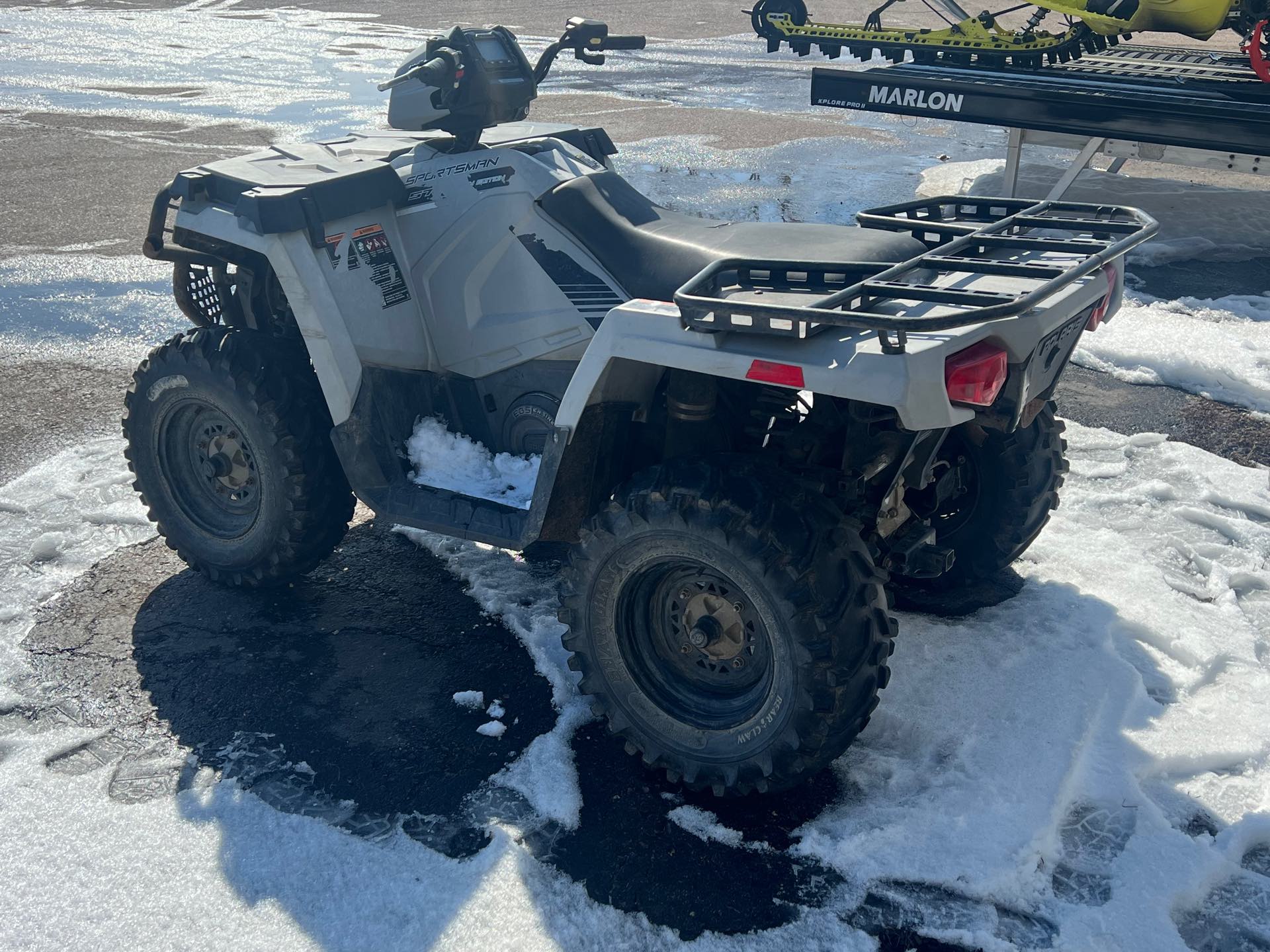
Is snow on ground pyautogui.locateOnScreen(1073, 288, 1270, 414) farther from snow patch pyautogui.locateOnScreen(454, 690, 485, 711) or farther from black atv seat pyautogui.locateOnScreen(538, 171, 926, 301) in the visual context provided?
snow patch pyautogui.locateOnScreen(454, 690, 485, 711)

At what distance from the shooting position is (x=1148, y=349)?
6547mm

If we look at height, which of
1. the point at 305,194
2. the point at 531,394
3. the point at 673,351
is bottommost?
the point at 531,394

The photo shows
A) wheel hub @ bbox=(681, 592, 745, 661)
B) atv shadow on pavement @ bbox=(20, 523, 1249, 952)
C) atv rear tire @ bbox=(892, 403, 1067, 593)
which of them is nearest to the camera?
atv shadow on pavement @ bbox=(20, 523, 1249, 952)

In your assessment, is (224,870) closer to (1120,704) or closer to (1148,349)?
(1120,704)

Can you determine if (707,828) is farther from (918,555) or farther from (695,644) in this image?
(918,555)

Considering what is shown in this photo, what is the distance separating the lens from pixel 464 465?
4.15 meters

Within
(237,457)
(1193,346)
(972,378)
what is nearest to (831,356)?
(972,378)

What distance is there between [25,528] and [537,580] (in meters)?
2.23

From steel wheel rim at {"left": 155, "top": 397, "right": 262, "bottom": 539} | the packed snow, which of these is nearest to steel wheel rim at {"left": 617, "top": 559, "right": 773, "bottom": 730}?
the packed snow

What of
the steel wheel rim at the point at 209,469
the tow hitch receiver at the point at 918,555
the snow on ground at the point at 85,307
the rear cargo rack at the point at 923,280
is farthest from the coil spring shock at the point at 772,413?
the snow on ground at the point at 85,307

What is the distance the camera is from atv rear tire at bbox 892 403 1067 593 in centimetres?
408

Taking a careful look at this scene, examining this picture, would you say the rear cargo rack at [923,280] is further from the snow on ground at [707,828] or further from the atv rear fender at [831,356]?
the snow on ground at [707,828]

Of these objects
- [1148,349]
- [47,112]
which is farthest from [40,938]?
[47,112]

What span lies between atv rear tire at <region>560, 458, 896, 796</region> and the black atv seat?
0.77 meters
